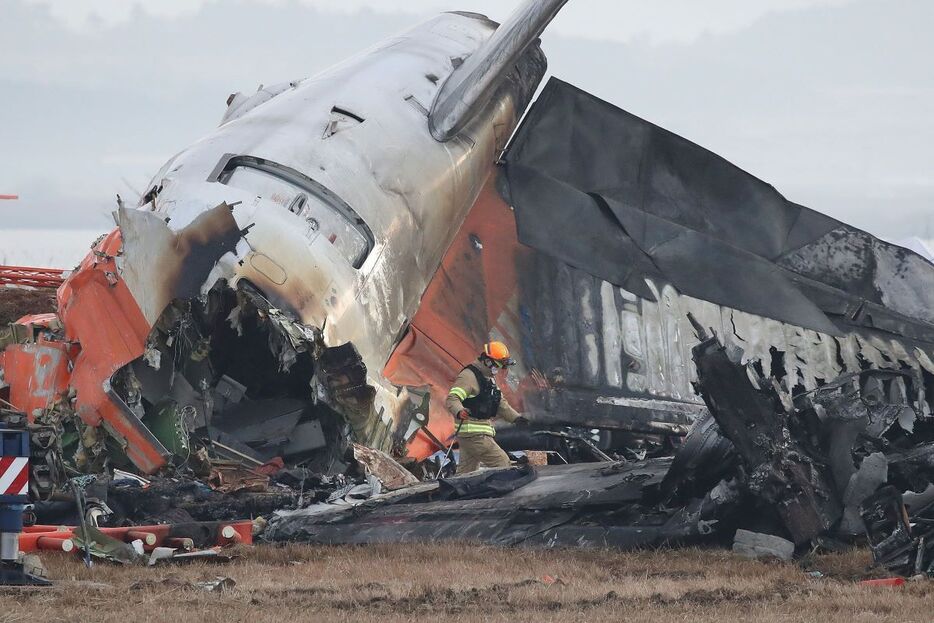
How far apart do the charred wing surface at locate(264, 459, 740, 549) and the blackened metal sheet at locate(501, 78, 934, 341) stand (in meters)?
7.73

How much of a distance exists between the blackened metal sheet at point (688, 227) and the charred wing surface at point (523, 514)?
773 cm

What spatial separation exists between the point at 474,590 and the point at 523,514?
8.15ft

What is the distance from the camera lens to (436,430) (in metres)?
15.6

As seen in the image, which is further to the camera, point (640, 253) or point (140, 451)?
point (640, 253)

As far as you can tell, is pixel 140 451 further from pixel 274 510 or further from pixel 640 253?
pixel 640 253

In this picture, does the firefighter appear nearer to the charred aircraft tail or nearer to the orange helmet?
the orange helmet

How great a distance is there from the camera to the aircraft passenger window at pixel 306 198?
15531 mm

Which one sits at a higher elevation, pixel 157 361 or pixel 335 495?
pixel 157 361

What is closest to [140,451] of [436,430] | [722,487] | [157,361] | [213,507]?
[157,361]

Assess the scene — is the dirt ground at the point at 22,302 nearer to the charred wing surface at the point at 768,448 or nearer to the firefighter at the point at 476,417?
the firefighter at the point at 476,417

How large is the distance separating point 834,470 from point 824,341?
10.6 metres

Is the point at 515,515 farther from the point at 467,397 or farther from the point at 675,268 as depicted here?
the point at 675,268

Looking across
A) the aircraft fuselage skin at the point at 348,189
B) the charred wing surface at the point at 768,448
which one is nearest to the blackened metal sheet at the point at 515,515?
the charred wing surface at the point at 768,448

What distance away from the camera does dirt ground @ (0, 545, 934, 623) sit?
23.6 ft
